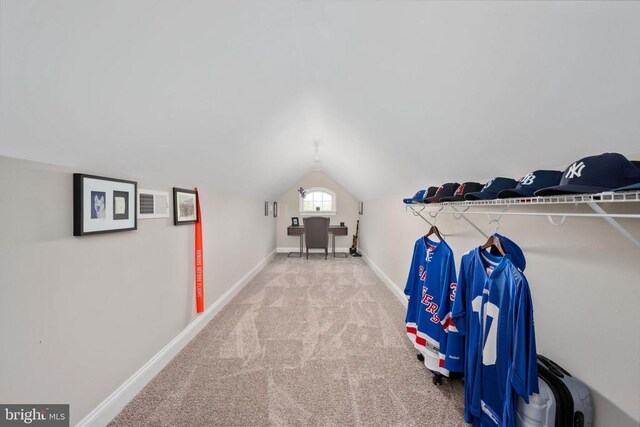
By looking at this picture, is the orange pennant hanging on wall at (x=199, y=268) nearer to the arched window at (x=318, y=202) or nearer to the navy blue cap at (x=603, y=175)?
the navy blue cap at (x=603, y=175)

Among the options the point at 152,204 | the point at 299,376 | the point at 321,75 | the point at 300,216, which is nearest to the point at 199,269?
the point at 152,204

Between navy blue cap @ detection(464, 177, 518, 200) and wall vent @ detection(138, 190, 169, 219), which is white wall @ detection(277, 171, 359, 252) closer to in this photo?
wall vent @ detection(138, 190, 169, 219)

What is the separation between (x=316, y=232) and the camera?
20.4 feet

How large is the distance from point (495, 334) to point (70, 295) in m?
2.04

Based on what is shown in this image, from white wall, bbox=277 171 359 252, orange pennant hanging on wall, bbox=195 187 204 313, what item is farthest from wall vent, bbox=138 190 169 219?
white wall, bbox=277 171 359 252

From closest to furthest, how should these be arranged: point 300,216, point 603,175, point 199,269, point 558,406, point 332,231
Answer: point 603,175, point 558,406, point 199,269, point 332,231, point 300,216

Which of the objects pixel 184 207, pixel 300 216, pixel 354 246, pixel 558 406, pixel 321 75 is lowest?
pixel 354 246

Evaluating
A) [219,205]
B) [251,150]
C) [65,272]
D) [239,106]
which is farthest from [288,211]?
[65,272]

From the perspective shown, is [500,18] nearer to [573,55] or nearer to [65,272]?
[573,55]

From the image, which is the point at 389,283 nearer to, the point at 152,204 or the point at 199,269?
the point at 199,269

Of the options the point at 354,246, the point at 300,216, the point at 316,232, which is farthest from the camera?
the point at 300,216

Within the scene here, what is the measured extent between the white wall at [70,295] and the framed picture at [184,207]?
0.11 metres

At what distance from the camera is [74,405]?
52.1 inches

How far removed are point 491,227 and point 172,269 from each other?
2.45m
